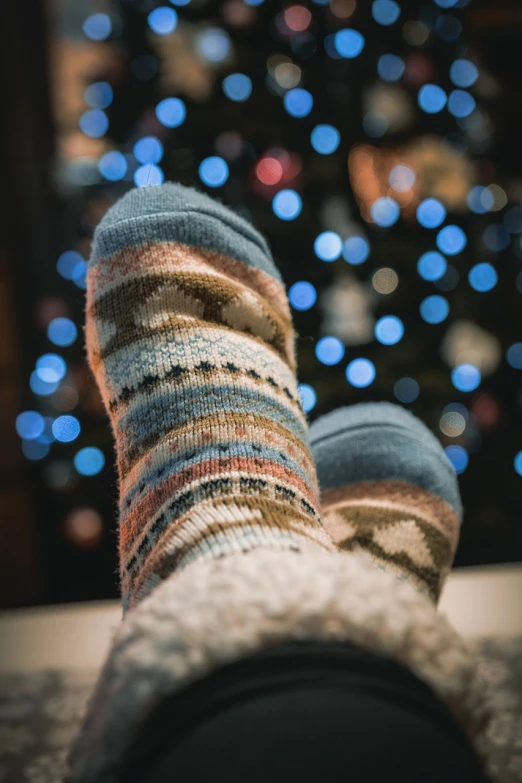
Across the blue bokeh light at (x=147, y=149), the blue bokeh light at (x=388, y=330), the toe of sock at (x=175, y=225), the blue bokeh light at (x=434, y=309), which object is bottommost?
the blue bokeh light at (x=388, y=330)

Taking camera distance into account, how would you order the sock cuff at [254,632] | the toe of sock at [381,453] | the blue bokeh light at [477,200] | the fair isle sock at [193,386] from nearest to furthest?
the sock cuff at [254,632] < the fair isle sock at [193,386] < the toe of sock at [381,453] < the blue bokeh light at [477,200]

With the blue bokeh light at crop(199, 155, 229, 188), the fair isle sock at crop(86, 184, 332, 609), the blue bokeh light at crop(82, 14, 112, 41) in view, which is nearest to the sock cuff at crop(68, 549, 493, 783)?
the fair isle sock at crop(86, 184, 332, 609)

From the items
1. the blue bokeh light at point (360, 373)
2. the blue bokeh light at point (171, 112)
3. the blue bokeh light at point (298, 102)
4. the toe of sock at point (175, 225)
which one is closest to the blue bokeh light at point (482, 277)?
the blue bokeh light at point (360, 373)

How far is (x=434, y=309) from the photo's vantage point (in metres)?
1.79

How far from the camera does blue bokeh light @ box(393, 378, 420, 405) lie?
1.78m

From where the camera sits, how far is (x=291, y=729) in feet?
0.85

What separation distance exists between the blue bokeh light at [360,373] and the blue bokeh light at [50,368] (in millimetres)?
707

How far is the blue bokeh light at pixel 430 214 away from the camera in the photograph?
1789 millimetres

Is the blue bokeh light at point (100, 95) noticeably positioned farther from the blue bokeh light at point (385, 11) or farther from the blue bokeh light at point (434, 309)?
the blue bokeh light at point (434, 309)

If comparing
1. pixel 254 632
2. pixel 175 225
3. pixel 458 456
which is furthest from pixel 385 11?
pixel 254 632

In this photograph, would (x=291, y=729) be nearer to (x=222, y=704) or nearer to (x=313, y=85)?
(x=222, y=704)

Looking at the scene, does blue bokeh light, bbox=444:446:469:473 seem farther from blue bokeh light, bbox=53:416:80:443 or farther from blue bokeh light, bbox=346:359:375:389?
blue bokeh light, bbox=53:416:80:443

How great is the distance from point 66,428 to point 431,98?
1.21 m

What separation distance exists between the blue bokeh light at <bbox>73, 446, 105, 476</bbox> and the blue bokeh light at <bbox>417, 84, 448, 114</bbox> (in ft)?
3.86
